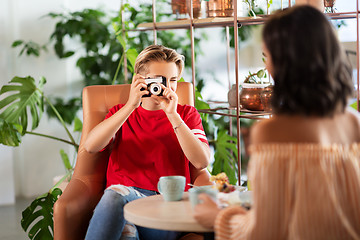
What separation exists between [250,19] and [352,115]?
1.27 metres

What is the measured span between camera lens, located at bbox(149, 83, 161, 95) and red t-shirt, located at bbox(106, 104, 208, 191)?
0.16 metres

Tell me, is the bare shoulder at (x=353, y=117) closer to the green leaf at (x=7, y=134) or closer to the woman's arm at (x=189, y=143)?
the woman's arm at (x=189, y=143)

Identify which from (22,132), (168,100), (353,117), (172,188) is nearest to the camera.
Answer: (353,117)

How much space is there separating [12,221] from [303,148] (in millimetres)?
2971

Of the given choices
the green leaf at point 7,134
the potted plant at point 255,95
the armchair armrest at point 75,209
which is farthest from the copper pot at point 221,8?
the green leaf at point 7,134

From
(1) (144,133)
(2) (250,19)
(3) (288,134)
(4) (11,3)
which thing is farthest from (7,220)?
(3) (288,134)

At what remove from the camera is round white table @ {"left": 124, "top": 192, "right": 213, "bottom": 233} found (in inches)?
57.9

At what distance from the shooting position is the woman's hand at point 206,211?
1449 mm

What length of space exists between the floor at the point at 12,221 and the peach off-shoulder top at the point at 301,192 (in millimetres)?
2502

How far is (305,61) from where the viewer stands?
49.1 inches

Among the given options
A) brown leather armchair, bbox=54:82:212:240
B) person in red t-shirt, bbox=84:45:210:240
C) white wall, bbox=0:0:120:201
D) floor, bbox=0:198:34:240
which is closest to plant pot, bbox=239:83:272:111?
brown leather armchair, bbox=54:82:212:240

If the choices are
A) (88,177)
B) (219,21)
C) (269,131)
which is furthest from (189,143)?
(219,21)

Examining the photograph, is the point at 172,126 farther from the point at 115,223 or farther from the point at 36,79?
the point at 36,79

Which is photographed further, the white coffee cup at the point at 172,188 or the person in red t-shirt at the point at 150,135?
the person in red t-shirt at the point at 150,135
